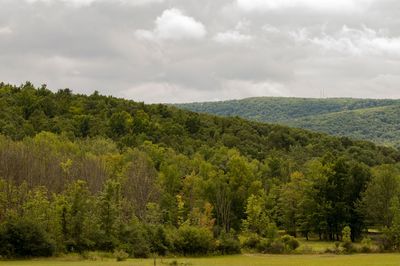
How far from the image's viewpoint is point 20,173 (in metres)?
97.4

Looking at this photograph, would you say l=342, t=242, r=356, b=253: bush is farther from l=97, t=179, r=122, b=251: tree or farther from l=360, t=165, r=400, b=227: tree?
l=97, t=179, r=122, b=251: tree

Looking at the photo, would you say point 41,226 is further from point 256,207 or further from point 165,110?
point 165,110

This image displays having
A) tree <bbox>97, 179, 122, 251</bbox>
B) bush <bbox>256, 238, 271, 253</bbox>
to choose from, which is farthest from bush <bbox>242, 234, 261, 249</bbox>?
tree <bbox>97, 179, 122, 251</bbox>

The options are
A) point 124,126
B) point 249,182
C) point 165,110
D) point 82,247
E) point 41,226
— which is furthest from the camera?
point 165,110

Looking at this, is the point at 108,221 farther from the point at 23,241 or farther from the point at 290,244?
the point at 290,244

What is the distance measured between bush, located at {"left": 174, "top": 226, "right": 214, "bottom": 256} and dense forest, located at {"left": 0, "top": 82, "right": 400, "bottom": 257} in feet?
0.48

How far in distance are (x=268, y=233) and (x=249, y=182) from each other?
28.0 m

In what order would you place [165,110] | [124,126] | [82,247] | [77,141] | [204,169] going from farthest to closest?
[165,110], [124,126], [77,141], [204,169], [82,247]

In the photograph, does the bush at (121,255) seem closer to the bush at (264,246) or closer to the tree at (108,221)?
the tree at (108,221)

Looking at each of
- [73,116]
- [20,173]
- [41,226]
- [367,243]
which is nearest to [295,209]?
[367,243]

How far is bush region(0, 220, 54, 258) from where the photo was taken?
6650 centimetres

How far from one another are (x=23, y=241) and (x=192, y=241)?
72.9 feet

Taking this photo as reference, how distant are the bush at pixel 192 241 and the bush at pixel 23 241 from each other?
17.5 meters

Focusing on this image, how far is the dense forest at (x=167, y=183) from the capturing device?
3024 inches
